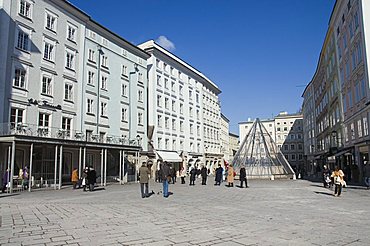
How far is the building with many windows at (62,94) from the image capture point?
25594mm

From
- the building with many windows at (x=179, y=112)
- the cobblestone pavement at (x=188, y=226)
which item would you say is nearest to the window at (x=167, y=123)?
the building with many windows at (x=179, y=112)

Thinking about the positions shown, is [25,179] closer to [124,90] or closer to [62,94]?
[62,94]

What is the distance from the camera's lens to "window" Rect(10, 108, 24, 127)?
Result: 84.7 ft

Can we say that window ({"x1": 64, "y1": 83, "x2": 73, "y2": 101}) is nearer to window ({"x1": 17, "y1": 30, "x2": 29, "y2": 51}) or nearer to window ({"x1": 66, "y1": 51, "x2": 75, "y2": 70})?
window ({"x1": 66, "y1": 51, "x2": 75, "y2": 70})

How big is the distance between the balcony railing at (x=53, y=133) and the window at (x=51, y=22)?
8.98m

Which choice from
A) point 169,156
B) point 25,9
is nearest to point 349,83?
point 169,156

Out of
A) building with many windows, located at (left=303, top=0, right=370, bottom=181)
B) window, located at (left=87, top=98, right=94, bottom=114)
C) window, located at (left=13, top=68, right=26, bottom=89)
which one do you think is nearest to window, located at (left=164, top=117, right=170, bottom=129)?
window, located at (left=87, top=98, right=94, bottom=114)

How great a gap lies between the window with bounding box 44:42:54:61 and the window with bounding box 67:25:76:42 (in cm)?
254

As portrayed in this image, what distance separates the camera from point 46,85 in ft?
95.7

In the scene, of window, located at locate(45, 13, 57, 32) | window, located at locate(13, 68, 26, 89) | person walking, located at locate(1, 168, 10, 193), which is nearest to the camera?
person walking, located at locate(1, 168, 10, 193)

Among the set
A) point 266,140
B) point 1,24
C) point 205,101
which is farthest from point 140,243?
point 205,101

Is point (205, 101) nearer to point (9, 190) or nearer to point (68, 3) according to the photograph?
point (68, 3)

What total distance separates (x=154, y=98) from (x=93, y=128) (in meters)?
14.3

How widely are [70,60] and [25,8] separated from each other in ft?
20.4
